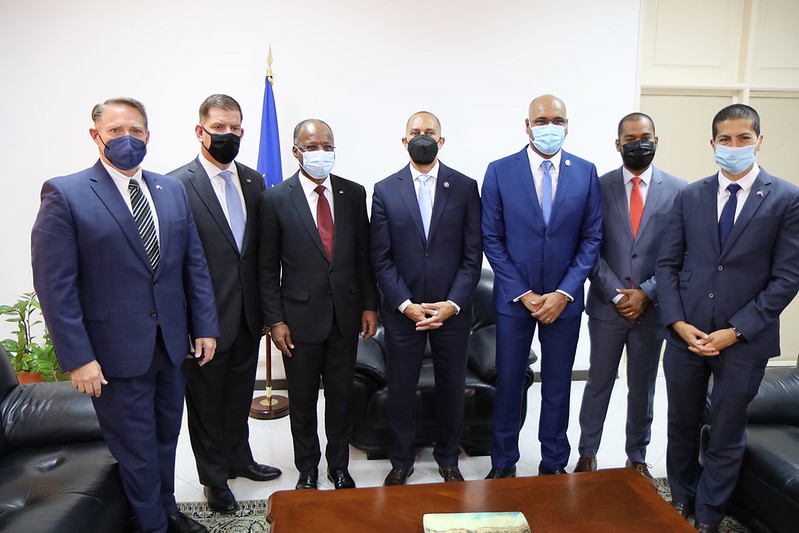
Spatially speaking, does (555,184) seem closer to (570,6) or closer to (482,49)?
(482,49)

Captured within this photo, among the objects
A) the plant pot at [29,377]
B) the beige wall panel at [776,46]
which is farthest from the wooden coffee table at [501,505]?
the beige wall panel at [776,46]

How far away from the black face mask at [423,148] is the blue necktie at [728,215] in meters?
1.28

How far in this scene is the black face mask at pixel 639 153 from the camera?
2.73m

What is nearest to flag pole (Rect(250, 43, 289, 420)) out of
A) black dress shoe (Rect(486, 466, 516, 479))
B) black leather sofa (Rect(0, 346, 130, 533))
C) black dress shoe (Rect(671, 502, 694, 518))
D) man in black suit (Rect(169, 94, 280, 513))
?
man in black suit (Rect(169, 94, 280, 513))

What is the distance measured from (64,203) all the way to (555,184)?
6.86 ft

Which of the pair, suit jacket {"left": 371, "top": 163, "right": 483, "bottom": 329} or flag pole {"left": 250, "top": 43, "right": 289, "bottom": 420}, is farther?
flag pole {"left": 250, "top": 43, "right": 289, "bottom": 420}

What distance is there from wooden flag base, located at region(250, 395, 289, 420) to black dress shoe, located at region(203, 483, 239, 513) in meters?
1.06

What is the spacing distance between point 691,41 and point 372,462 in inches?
156

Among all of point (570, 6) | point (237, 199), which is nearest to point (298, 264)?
point (237, 199)

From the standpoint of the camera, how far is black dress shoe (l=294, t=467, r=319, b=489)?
2777mm

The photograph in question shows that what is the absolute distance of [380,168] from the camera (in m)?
4.23

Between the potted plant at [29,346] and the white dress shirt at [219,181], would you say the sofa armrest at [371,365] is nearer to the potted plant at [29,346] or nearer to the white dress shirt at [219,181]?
the white dress shirt at [219,181]

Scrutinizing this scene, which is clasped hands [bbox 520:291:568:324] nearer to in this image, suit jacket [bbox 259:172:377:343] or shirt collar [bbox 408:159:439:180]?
shirt collar [bbox 408:159:439:180]

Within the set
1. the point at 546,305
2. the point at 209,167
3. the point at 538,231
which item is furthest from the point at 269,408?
the point at 538,231
